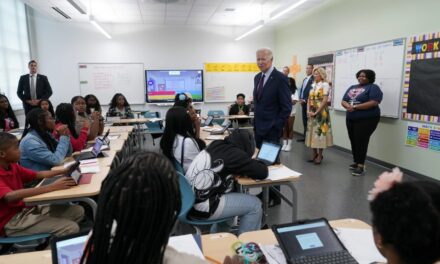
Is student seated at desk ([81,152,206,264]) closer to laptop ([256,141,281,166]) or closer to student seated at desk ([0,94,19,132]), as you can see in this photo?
laptop ([256,141,281,166])

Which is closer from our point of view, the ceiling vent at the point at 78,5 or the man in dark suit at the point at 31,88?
the ceiling vent at the point at 78,5

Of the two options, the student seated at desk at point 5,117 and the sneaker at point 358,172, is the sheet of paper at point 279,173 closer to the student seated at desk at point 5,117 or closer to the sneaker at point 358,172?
the sneaker at point 358,172

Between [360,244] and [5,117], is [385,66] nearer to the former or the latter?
[360,244]

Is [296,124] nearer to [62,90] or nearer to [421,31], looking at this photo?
[421,31]

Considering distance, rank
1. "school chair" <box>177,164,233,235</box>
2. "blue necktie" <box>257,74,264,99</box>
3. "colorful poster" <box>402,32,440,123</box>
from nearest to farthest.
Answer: "school chair" <box>177,164,233,235</box>
"blue necktie" <box>257,74,264,99</box>
"colorful poster" <box>402,32,440,123</box>

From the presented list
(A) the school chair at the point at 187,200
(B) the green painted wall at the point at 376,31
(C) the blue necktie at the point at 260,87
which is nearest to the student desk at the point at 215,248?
(A) the school chair at the point at 187,200

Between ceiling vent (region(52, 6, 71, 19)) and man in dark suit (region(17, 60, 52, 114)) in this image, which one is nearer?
man in dark suit (region(17, 60, 52, 114))

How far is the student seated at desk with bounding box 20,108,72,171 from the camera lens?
2.54 meters

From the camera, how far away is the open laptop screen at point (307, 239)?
3.79 ft

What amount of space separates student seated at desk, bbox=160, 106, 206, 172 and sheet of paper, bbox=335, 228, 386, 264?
4.10ft

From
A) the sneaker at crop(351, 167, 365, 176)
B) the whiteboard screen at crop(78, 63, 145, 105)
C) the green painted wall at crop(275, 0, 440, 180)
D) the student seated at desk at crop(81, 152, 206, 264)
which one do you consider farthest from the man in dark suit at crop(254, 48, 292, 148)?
the whiteboard screen at crop(78, 63, 145, 105)

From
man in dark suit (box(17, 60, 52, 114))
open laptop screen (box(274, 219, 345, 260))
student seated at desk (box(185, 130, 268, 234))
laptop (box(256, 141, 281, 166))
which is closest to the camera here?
open laptop screen (box(274, 219, 345, 260))

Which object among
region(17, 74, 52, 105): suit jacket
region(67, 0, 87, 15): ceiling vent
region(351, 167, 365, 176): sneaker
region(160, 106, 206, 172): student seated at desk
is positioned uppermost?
region(67, 0, 87, 15): ceiling vent

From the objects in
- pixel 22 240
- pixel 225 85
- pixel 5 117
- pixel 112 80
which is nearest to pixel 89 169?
pixel 22 240
